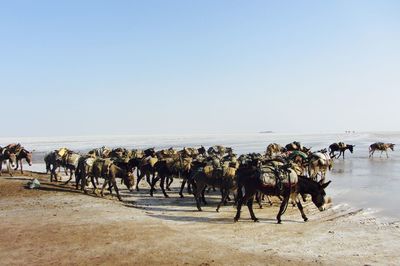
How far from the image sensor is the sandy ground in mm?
9602

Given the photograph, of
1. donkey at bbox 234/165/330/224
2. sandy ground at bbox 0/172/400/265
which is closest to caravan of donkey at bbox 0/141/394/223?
donkey at bbox 234/165/330/224

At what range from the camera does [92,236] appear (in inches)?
450

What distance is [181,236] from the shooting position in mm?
11422

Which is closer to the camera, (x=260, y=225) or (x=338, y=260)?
(x=338, y=260)

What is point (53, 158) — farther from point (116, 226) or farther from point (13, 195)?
point (116, 226)

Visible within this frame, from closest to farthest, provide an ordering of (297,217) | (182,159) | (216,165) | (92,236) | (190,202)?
(92,236), (297,217), (216,165), (190,202), (182,159)

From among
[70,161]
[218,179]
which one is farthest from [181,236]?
[70,161]

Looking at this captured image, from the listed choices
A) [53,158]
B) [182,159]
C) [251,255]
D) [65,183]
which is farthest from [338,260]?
[53,158]

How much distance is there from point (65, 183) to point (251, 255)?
14885 mm

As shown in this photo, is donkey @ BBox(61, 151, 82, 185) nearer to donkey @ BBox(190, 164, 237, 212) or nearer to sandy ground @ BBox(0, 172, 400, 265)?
sandy ground @ BBox(0, 172, 400, 265)

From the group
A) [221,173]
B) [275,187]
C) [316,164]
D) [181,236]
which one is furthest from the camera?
[316,164]

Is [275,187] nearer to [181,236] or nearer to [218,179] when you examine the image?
[218,179]

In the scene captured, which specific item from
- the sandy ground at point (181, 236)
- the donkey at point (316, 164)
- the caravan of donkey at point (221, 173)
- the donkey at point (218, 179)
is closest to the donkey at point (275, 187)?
the caravan of donkey at point (221, 173)

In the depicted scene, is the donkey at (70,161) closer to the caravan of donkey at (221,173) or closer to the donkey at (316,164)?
the caravan of donkey at (221,173)
